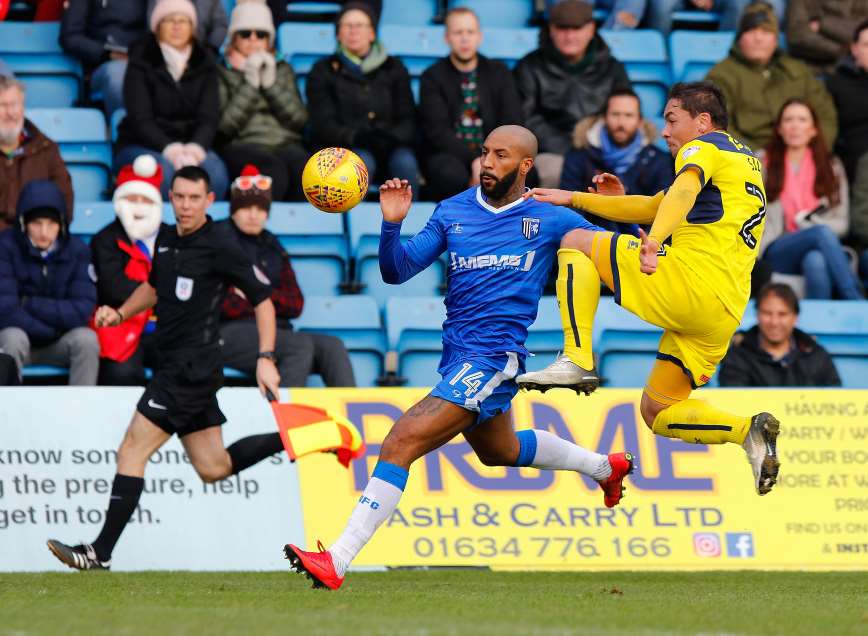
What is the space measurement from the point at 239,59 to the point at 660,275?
6.67 metres

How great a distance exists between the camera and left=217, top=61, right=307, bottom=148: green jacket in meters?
13.6

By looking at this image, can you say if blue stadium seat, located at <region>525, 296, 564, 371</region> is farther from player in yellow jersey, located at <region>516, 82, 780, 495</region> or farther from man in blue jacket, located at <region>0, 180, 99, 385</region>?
player in yellow jersey, located at <region>516, 82, 780, 495</region>

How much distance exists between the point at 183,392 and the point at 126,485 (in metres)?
0.68

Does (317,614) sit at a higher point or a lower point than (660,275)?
lower

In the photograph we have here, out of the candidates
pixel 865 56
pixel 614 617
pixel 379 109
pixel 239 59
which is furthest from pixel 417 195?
pixel 614 617

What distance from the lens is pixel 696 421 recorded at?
8.47 metres

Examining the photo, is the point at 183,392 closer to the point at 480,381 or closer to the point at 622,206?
Result: the point at 480,381

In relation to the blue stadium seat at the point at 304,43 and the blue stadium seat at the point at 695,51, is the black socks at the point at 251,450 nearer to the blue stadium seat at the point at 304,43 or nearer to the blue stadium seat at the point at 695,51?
the blue stadium seat at the point at 304,43

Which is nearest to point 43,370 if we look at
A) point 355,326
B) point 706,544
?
point 355,326

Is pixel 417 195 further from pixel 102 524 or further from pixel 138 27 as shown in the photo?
pixel 102 524

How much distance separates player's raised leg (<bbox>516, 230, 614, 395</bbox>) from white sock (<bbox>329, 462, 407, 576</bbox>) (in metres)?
0.79

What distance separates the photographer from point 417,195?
1382 cm

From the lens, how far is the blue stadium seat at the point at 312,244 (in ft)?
42.9

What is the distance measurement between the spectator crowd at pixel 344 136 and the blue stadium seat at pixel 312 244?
309 millimetres
